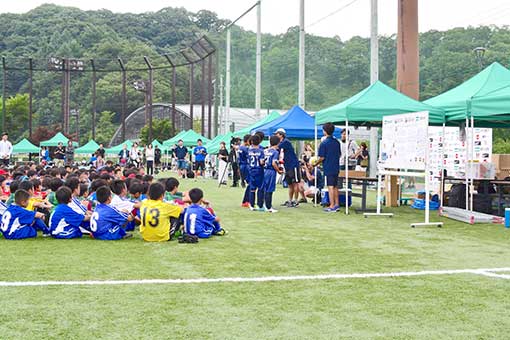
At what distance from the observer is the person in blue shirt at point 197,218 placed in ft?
27.6

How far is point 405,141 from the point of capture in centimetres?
1128

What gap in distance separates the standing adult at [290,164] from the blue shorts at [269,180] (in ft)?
3.20

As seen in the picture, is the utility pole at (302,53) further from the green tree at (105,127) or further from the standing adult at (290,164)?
the green tree at (105,127)

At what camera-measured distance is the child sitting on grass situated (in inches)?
326

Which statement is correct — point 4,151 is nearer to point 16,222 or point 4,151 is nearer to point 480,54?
point 16,222

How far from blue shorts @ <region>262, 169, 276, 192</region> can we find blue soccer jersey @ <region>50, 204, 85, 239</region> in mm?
4876

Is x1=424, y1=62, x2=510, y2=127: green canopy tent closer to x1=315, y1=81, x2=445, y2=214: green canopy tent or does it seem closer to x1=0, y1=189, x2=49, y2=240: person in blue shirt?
x1=315, y1=81, x2=445, y2=214: green canopy tent

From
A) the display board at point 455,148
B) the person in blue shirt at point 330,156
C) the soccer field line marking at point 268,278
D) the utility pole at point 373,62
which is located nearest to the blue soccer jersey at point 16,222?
the soccer field line marking at point 268,278

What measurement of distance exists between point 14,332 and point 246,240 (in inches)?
189

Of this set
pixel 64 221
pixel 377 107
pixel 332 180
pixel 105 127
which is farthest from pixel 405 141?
pixel 105 127

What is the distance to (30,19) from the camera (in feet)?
306

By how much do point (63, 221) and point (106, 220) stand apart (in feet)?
1.96

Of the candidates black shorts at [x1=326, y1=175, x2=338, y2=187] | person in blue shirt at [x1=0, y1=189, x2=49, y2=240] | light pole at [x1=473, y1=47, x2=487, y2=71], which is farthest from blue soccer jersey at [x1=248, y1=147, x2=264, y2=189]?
light pole at [x1=473, y1=47, x2=487, y2=71]

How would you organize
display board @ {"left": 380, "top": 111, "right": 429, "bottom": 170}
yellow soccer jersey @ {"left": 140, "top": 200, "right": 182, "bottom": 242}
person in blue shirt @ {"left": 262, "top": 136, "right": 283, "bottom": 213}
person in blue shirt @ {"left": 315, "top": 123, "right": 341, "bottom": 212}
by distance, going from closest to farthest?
1. yellow soccer jersey @ {"left": 140, "top": 200, "right": 182, "bottom": 242}
2. display board @ {"left": 380, "top": 111, "right": 429, "bottom": 170}
3. person in blue shirt @ {"left": 262, "top": 136, "right": 283, "bottom": 213}
4. person in blue shirt @ {"left": 315, "top": 123, "right": 341, "bottom": 212}
